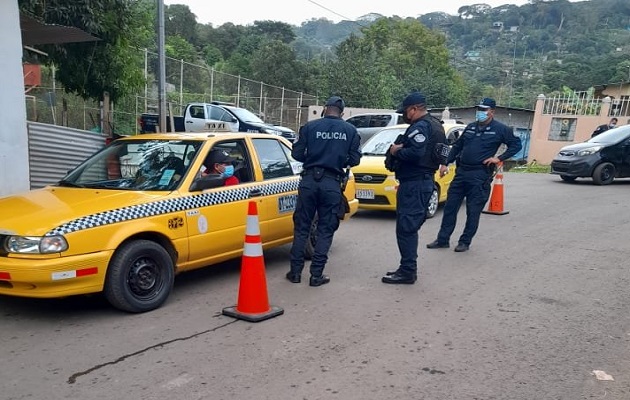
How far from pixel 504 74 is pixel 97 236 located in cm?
7729

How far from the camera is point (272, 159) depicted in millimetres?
6250

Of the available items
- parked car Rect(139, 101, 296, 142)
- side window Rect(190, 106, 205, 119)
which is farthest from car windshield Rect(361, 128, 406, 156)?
side window Rect(190, 106, 205, 119)

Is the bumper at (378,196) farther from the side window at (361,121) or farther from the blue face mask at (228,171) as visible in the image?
the side window at (361,121)

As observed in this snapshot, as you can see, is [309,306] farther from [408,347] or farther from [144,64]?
[144,64]

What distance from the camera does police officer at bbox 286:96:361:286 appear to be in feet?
17.9

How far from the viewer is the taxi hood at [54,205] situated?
4.18 m

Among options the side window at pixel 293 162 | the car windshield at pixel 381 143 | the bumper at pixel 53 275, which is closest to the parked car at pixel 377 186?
the car windshield at pixel 381 143

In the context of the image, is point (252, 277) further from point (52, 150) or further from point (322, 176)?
point (52, 150)

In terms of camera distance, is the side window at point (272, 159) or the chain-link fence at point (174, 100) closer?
the side window at point (272, 159)

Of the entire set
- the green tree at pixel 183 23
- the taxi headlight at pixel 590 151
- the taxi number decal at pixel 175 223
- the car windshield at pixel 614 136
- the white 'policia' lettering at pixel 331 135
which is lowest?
the taxi number decal at pixel 175 223

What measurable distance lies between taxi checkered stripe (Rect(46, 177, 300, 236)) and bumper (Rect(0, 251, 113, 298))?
0.23 metres

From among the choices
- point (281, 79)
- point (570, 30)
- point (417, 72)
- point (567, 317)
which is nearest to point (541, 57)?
point (570, 30)

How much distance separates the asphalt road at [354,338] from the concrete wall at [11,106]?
3220 mm

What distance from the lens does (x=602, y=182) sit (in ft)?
46.9
